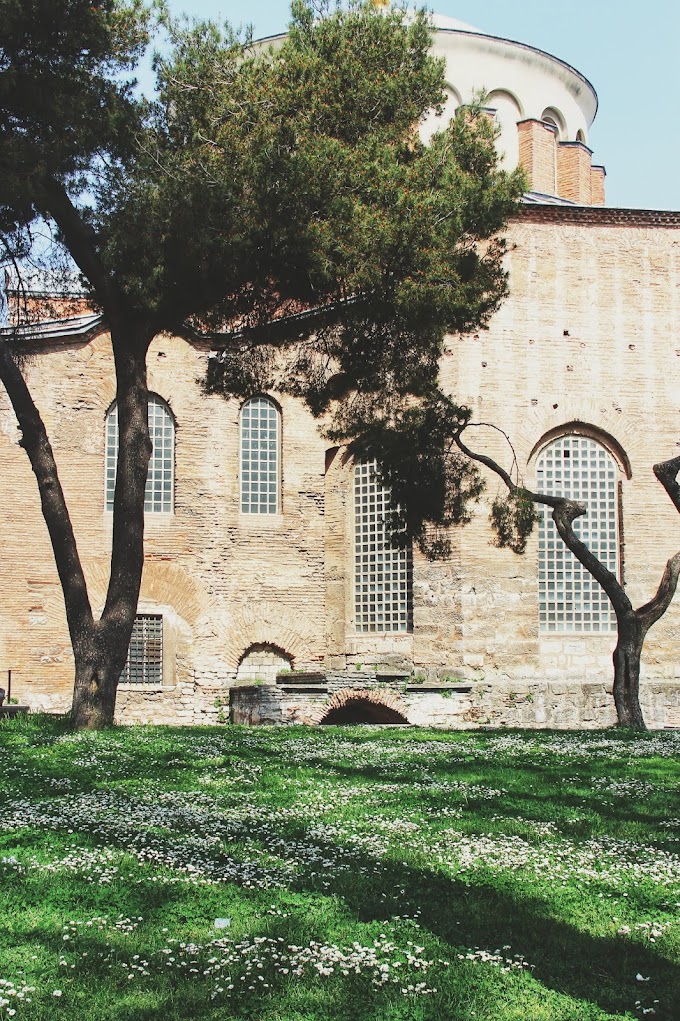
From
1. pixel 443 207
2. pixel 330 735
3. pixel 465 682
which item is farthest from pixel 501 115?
pixel 330 735

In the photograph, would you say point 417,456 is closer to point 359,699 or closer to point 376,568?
point 359,699

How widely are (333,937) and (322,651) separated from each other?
1441cm

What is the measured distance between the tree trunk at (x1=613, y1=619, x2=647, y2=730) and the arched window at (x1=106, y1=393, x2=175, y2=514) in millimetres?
8899

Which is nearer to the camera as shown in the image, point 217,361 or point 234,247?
point 234,247

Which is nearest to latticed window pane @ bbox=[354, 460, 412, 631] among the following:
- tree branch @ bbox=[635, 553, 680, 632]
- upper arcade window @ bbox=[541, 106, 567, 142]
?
tree branch @ bbox=[635, 553, 680, 632]

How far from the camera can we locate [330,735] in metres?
10.7

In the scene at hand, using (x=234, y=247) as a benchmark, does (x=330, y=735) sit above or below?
below

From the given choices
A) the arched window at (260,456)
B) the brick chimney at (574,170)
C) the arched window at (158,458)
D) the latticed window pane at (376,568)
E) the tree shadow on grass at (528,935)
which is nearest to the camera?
the tree shadow on grass at (528,935)

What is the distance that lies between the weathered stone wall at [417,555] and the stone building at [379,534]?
0.03 metres

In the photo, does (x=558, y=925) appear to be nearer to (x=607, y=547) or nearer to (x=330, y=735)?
(x=330, y=735)

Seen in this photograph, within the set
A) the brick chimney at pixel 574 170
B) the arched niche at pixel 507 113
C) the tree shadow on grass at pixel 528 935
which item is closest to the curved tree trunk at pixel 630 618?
the tree shadow on grass at pixel 528 935

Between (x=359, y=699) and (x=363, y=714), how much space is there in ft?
3.50

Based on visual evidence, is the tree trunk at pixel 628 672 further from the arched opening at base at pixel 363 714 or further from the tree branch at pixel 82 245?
the tree branch at pixel 82 245

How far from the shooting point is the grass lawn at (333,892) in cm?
348
